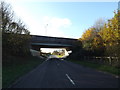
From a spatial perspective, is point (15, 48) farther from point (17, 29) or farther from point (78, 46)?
point (78, 46)

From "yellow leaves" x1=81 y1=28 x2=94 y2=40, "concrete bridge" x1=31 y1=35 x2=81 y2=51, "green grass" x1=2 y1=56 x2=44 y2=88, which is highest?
"yellow leaves" x1=81 y1=28 x2=94 y2=40

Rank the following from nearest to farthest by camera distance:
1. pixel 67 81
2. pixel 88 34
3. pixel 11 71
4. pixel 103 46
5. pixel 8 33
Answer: pixel 67 81 → pixel 11 71 → pixel 8 33 → pixel 103 46 → pixel 88 34

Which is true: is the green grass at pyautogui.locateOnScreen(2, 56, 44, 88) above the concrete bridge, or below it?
below


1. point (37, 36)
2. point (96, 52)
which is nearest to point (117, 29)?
point (96, 52)

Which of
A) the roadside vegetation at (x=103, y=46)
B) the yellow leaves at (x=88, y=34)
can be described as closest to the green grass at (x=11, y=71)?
the roadside vegetation at (x=103, y=46)

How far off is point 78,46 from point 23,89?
158 feet

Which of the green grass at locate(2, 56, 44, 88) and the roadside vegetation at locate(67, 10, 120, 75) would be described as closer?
the green grass at locate(2, 56, 44, 88)

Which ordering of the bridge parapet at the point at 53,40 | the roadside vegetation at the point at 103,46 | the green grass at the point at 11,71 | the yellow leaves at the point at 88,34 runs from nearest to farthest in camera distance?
the green grass at the point at 11,71 < the roadside vegetation at the point at 103,46 < the yellow leaves at the point at 88,34 < the bridge parapet at the point at 53,40

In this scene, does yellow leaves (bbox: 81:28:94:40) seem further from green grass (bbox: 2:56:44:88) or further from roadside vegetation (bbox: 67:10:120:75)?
green grass (bbox: 2:56:44:88)

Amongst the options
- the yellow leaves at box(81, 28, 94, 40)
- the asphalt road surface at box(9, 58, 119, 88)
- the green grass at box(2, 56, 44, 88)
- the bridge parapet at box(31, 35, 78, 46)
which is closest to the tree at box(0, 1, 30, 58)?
the green grass at box(2, 56, 44, 88)

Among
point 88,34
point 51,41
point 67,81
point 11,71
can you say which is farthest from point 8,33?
point 51,41

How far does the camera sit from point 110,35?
66.2 ft

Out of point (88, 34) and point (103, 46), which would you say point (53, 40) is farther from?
point (103, 46)

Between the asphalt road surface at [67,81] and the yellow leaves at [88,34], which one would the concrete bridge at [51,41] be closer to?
the yellow leaves at [88,34]
